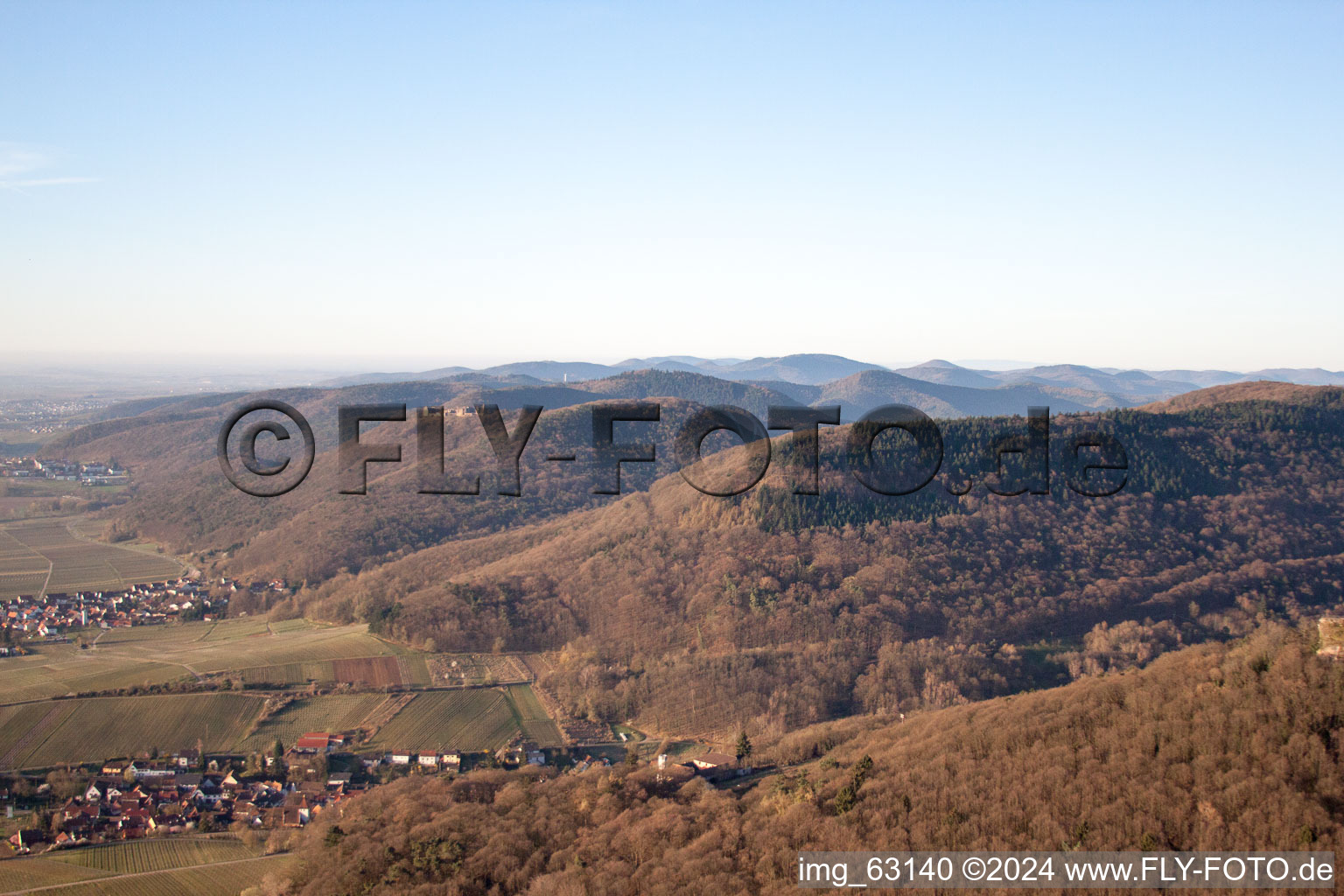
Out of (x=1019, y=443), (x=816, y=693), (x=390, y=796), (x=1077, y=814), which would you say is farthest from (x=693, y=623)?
(x=1077, y=814)

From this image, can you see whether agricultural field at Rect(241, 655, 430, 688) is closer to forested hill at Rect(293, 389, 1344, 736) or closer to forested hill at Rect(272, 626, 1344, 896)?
forested hill at Rect(293, 389, 1344, 736)

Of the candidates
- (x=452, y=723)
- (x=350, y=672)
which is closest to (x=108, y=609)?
(x=350, y=672)

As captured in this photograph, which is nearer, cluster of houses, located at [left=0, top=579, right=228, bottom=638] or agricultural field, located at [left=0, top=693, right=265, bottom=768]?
agricultural field, located at [left=0, top=693, right=265, bottom=768]

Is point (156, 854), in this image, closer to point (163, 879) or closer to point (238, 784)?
point (163, 879)

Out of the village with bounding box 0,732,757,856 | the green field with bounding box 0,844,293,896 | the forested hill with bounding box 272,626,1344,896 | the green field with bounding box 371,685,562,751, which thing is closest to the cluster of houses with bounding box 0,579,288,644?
the village with bounding box 0,732,757,856

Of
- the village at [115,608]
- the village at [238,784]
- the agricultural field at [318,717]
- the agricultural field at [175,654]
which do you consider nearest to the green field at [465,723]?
the village at [238,784]
